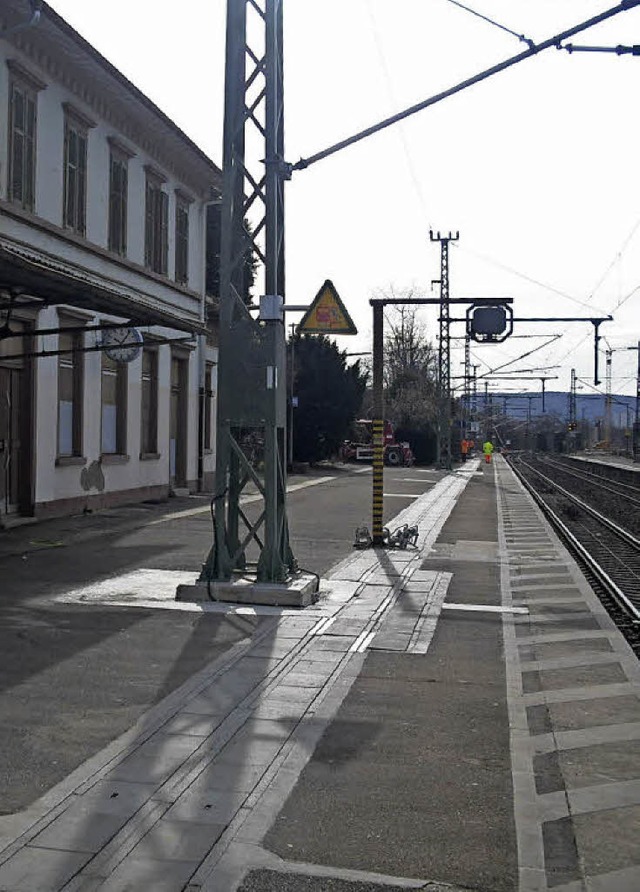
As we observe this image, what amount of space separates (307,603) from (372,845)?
6.24 m

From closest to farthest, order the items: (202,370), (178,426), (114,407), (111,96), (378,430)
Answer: (378,430) → (111,96) → (114,407) → (178,426) → (202,370)

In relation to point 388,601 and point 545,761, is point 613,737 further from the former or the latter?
point 388,601

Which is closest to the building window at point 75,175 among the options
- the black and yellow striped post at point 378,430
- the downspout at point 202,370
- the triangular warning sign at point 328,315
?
the black and yellow striped post at point 378,430

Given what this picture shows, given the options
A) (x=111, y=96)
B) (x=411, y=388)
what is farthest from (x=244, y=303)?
(x=411, y=388)

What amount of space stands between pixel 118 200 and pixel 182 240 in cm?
441

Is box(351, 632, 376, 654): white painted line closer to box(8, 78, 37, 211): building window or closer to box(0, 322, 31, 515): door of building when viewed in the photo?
box(0, 322, 31, 515): door of building

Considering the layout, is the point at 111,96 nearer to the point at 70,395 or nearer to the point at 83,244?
the point at 83,244

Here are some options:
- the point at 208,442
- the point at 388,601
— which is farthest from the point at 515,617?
the point at 208,442

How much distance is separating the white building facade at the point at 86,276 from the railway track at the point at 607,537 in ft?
21.6

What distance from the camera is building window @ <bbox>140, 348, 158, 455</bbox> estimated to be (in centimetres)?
2331

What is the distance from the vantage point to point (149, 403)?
2364cm

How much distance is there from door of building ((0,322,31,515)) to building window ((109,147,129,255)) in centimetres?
418

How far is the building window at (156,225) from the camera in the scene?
2269cm

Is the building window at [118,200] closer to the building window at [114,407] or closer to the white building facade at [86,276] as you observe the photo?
Answer: the white building facade at [86,276]
